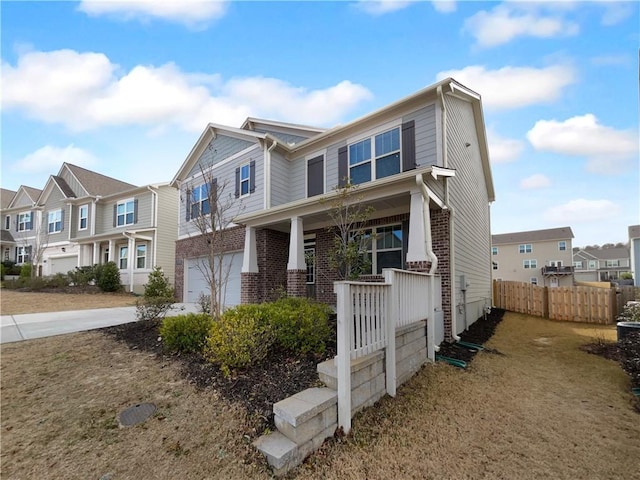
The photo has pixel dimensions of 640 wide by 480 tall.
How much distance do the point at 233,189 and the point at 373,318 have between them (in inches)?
379

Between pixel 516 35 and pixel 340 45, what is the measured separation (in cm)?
460

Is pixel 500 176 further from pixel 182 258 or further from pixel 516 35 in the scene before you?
pixel 182 258

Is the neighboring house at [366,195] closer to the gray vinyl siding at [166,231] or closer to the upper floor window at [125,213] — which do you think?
the gray vinyl siding at [166,231]

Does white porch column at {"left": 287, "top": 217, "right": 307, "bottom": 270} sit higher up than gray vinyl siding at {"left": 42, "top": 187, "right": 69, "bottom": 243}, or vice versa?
gray vinyl siding at {"left": 42, "top": 187, "right": 69, "bottom": 243}

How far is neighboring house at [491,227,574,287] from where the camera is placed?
30.3 m

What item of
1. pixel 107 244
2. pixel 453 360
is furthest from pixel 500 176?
pixel 107 244

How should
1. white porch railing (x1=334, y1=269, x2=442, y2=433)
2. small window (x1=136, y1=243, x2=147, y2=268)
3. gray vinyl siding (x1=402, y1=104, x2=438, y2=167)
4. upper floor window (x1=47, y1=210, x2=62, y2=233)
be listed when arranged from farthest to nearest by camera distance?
upper floor window (x1=47, y1=210, x2=62, y2=233) → small window (x1=136, y1=243, x2=147, y2=268) → gray vinyl siding (x1=402, y1=104, x2=438, y2=167) → white porch railing (x1=334, y1=269, x2=442, y2=433)

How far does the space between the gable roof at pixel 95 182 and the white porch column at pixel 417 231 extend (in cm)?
2293

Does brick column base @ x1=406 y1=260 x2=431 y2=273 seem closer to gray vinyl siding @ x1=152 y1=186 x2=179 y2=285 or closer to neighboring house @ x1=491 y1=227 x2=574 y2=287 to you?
gray vinyl siding @ x1=152 y1=186 x2=179 y2=285

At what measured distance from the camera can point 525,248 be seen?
3319 cm

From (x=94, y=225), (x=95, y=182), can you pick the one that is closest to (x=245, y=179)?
(x=94, y=225)

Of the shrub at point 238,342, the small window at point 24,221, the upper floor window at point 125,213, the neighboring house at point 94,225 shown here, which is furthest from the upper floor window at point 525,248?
the small window at point 24,221

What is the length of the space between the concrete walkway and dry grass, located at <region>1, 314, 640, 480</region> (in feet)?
4.51

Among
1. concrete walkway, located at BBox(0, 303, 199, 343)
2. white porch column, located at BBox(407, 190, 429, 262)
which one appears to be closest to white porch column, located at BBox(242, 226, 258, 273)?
concrete walkway, located at BBox(0, 303, 199, 343)
